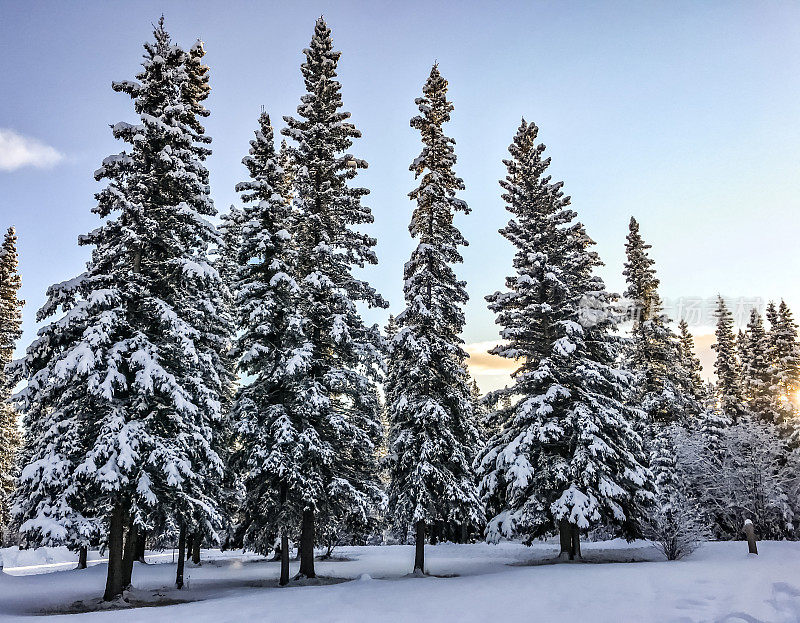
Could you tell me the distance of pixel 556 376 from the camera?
23.8 metres

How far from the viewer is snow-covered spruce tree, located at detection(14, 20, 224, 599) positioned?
15438 mm

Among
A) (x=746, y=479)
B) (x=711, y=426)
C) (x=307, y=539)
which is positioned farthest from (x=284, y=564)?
(x=711, y=426)

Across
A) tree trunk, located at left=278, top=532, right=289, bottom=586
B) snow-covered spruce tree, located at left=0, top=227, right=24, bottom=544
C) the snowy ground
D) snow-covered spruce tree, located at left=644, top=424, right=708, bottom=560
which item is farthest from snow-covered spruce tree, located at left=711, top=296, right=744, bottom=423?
snow-covered spruce tree, located at left=0, top=227, right=24, bottom=544

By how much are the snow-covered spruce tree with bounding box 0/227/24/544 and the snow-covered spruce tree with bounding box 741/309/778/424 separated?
55624 mm

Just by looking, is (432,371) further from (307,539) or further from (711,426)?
(711,426)

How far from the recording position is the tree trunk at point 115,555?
15953 mm

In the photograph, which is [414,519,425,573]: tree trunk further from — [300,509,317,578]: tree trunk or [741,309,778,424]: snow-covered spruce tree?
[741,309,778,424]: snow-covered spruce tree

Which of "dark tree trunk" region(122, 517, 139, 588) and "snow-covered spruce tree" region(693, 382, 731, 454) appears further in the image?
"snow-covered spruce tree" region(693, 382, 731, 454)

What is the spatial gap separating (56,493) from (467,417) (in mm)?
14944

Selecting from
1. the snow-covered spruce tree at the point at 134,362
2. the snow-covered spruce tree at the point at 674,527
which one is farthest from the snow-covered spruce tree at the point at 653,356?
the snow-covered spruce tree at the point at 134,362

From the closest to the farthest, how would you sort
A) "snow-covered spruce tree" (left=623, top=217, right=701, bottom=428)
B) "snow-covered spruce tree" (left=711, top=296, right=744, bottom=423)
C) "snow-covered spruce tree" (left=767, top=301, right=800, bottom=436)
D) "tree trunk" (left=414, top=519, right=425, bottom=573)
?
"tree trunk" (left=414, top=519, right=425, bottom=573) → "snow-covered spruce tree" (left=623, top=217, right=701, bottom=428) → "snow-covered spruce tree" (left=767, top=301, right=800, bottom=436) → "snow-covered spruce tree" (left=711, top=296, right=744, bottom=423)

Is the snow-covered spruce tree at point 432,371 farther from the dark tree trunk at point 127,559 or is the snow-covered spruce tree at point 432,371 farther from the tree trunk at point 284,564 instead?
the dark tree trunk at point 127,559

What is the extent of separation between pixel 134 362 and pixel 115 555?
592cm

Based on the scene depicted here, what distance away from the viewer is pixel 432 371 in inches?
882
